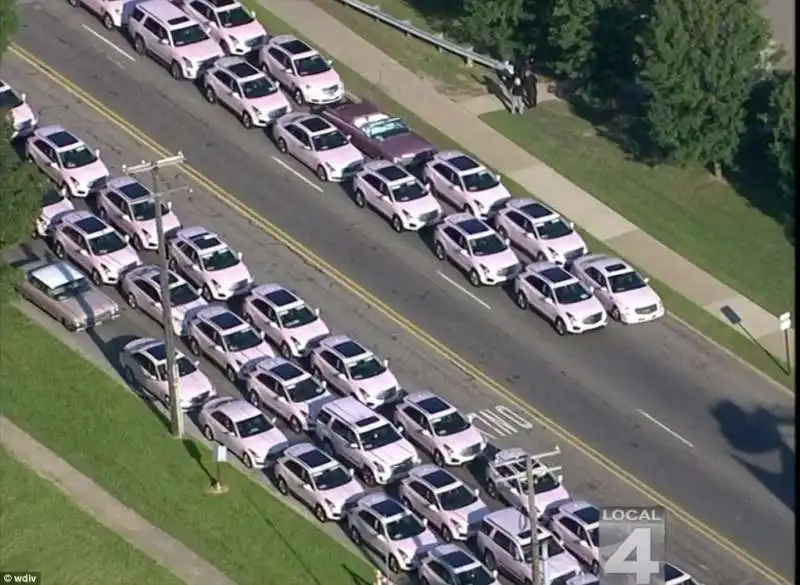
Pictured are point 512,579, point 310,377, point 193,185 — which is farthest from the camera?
point 193,185

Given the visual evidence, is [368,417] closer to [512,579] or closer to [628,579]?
[512,579]

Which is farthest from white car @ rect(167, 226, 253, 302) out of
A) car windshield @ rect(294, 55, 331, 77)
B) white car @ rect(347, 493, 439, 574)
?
white car @ rect(347, 493, 439, 574)

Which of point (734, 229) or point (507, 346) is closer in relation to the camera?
point (507, 346)

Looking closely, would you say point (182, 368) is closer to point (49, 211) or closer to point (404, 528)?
point (49, 211)

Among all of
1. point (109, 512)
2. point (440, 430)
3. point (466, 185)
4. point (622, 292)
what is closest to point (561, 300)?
point (622, 292)

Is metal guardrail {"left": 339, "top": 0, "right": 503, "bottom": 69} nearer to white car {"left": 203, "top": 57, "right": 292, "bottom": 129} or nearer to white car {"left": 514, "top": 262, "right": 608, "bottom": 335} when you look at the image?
white car {"left": 203, "top": 57, "right": 292, "bottom": 129}

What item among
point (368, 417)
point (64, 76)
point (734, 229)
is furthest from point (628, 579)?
point (64, 76)
